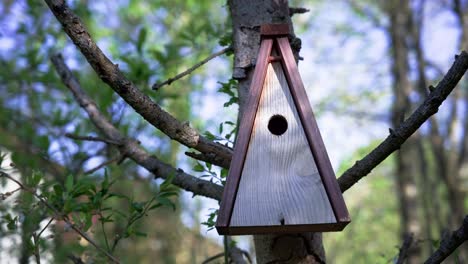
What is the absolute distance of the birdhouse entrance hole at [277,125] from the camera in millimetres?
1933

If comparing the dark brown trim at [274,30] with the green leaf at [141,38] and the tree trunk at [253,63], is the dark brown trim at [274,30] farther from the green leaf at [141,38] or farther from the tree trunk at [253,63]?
the green leaf at [141,38]

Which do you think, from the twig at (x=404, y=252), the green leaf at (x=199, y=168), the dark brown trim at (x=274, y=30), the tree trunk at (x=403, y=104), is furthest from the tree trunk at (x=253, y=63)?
the tree trunk at (x=403, y=104)

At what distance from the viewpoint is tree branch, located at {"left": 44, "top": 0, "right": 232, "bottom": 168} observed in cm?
158

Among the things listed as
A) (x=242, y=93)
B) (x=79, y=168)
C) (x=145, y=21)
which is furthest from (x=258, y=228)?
(x=145, y=21)

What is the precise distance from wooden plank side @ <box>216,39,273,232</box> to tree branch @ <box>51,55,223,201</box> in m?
0.32

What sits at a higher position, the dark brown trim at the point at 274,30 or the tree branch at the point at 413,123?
the dark brown trim at the point at 274,30

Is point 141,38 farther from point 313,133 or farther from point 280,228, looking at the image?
point 280,228

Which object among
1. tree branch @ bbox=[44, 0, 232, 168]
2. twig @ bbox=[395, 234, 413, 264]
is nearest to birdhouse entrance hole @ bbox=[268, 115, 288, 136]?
tree branch @ bbox=[44, 0, 232, 168]

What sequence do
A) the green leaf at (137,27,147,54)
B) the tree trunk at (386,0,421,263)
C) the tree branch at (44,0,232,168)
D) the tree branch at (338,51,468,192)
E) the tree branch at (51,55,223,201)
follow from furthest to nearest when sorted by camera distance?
the tree trunk at (386,0,421,263) → the green leaf at (137,27,147,54) → the tree branch at (51,55,223,201) → the tree branch at (338,51,468,192) → the tree branch at (44,0,232,168)

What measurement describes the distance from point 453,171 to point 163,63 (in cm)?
665

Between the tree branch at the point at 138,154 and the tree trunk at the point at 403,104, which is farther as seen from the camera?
the tree trunk at the point at 403,104

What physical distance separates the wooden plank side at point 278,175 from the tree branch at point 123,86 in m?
0.16

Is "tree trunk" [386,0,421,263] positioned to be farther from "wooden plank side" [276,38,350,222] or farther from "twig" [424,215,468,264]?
"wooden plank side" [276,38,350,222]

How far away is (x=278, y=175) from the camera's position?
6.03ft
